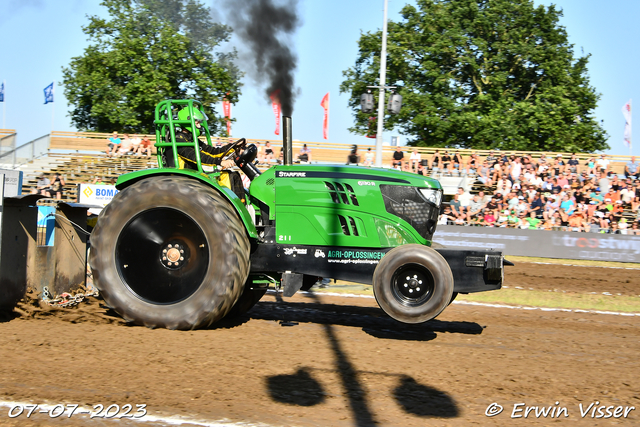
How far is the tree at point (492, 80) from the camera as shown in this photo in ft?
106

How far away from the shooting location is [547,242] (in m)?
16.4

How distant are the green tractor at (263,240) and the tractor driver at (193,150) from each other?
11cm

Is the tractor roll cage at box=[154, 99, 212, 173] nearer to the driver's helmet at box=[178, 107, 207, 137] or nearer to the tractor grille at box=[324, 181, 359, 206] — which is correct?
the driver's helmet at box=[178, 107, 207, 137]

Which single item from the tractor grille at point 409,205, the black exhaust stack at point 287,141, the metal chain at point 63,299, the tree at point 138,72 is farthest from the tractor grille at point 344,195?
the tree at point 138,72

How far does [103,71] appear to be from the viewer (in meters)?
34.8

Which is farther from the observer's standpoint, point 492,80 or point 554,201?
point 492,80

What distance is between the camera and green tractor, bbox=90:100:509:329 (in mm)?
5461

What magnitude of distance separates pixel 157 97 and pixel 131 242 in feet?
96.4

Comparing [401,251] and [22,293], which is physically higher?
[401,251]

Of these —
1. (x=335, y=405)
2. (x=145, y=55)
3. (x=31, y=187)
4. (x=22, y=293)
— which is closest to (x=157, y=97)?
(x=145, y=55)

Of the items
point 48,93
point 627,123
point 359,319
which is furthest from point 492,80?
point 359,319

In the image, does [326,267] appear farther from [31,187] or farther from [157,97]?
[157,97]

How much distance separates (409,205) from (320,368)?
193 cm

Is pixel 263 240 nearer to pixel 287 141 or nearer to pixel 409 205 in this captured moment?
pixel 287 141
